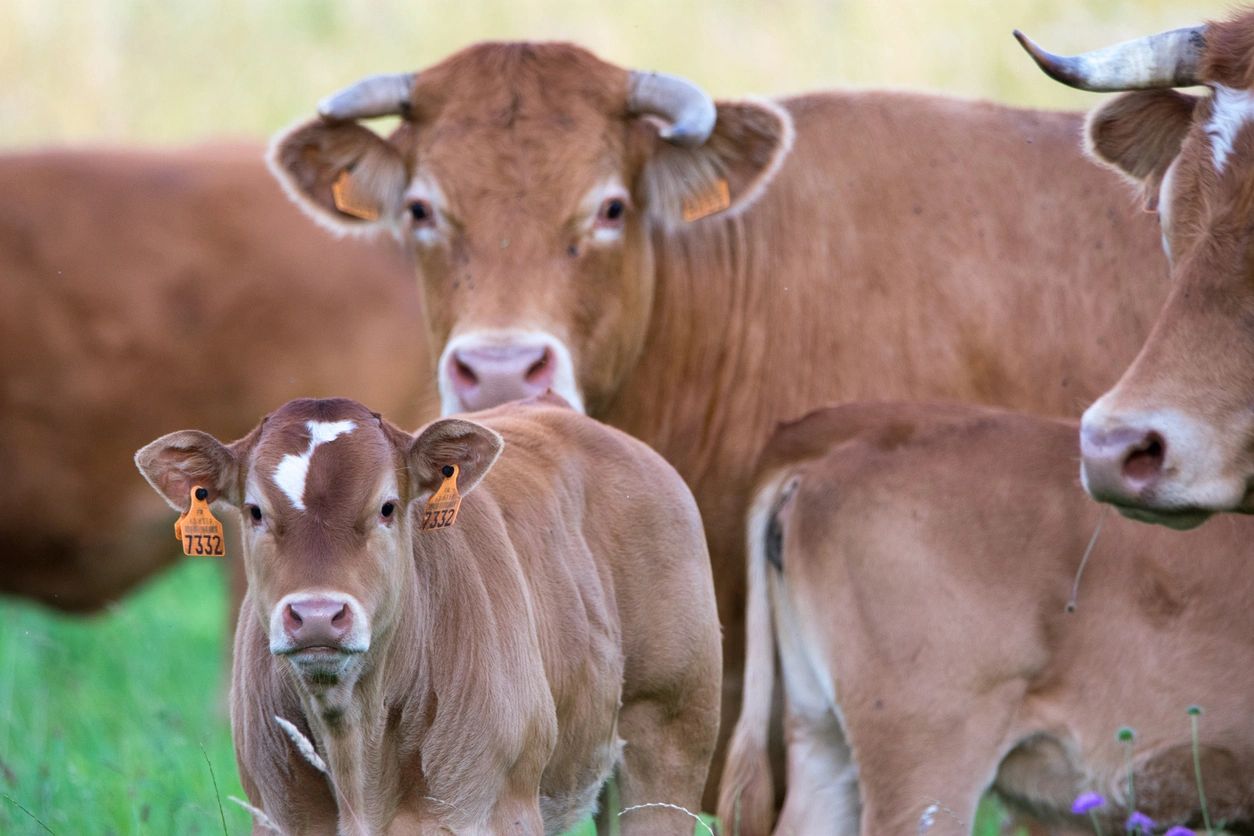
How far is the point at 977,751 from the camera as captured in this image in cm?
507

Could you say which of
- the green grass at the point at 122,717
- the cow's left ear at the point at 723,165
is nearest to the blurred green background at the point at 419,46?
the green grass at the point at 122,717

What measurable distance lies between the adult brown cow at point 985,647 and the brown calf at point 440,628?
1.81 ft

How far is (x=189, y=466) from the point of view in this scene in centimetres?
404

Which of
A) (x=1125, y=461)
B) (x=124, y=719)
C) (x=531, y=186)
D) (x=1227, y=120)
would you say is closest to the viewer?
(x=1125, y=461)

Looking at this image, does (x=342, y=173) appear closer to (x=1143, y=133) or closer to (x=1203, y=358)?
(x=1143, y=133)

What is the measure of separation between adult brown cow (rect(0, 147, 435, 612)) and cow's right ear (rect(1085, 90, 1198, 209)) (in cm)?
386

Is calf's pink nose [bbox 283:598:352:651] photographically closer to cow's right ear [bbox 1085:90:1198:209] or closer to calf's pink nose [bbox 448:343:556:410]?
calf's pink nose [bbox 448:343:556:410]

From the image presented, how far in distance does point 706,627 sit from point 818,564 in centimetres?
49

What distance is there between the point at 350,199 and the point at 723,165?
137 cm

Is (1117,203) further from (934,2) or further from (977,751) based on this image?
(934,2)

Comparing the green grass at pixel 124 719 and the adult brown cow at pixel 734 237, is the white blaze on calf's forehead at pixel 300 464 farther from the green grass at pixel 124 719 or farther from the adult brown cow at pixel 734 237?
the adult brown cow at pixel 734 237

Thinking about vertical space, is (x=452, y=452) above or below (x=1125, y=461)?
above

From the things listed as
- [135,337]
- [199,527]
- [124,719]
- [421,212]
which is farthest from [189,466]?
[135,337]

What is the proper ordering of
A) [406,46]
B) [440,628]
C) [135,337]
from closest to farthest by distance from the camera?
1. [440,628]
2. [135,337]
3. [406,46]
